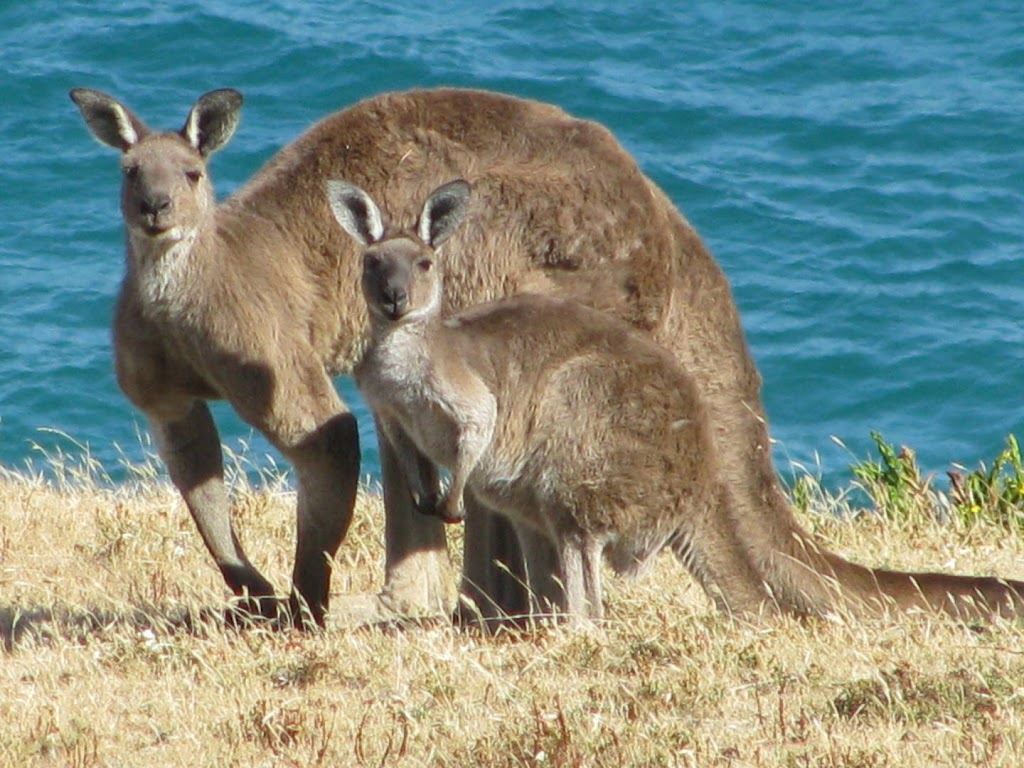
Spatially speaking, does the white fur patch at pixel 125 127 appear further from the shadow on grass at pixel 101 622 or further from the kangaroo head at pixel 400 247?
the shadow on grass at pixel 101 622

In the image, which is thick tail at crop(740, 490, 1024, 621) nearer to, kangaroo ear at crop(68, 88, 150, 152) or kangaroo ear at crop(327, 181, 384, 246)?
kangaroo ear at crop(327, 181, 384, 246)

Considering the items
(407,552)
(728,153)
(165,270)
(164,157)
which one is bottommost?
(728,153)

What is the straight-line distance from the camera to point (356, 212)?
5.68 meters

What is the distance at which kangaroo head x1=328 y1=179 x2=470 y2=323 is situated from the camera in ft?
18.0

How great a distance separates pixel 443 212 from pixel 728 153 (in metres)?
12.4

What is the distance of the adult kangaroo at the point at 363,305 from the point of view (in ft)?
18.7

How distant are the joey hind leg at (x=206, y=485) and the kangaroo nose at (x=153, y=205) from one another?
0.80 metres

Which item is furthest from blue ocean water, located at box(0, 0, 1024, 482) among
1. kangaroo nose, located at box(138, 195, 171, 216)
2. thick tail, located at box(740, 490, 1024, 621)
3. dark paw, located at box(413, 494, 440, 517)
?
kangaroo nose, located at box(138, 195, 171, 216)

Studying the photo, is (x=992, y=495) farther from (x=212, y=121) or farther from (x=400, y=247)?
(x=212, y=121)

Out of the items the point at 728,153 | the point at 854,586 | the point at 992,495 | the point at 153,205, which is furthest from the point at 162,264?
the point at 728,153

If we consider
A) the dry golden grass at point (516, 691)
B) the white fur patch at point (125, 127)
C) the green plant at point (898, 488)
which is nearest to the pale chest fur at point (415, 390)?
the dry golden grass at point (516, 691)

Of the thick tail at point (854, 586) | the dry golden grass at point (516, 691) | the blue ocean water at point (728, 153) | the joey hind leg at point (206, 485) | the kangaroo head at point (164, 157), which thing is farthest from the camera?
the blue ocean water at point (728, 153)

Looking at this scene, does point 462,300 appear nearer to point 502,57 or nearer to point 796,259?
point 796,259

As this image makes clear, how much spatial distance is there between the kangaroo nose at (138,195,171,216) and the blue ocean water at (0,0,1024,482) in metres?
7.36
